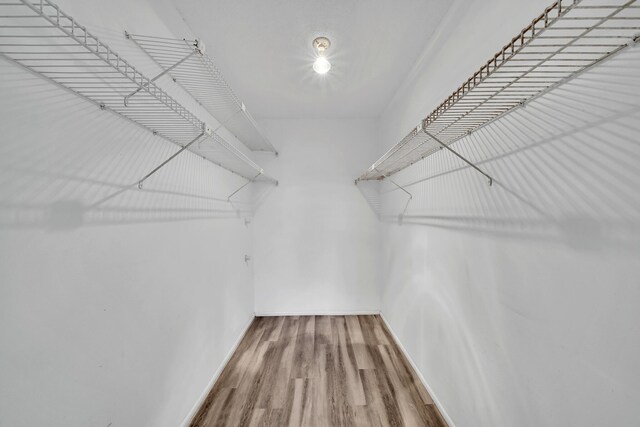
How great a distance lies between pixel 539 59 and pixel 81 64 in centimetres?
143

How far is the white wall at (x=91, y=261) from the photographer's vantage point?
0.71m

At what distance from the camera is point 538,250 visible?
0.92 meters

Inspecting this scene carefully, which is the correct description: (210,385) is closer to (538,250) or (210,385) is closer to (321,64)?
(538,250)

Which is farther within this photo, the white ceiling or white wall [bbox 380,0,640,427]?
the white ceiling

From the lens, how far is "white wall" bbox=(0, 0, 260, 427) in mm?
705

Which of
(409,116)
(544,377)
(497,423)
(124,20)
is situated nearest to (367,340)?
(497,423)

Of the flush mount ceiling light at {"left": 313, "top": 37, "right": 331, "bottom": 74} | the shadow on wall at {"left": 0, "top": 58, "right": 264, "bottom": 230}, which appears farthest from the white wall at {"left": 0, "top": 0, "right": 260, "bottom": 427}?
the flush mount ceiling light at {"left": 313, "top": 37, "right": 331, "bottom": 74}

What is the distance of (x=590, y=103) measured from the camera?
0.74m

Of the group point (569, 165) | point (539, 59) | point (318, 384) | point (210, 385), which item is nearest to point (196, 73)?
point (539, 59)

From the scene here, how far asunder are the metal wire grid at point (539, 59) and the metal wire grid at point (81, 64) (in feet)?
3.15

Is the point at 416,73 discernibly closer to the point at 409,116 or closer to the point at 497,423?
the point at 409,116

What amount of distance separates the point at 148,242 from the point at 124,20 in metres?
0.98

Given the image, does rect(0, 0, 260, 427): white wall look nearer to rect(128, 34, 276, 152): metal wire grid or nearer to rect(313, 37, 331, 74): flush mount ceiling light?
rect(128, 34, 276, 152): metal wire grid

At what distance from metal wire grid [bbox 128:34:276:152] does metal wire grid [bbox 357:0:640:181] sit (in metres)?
0.94
